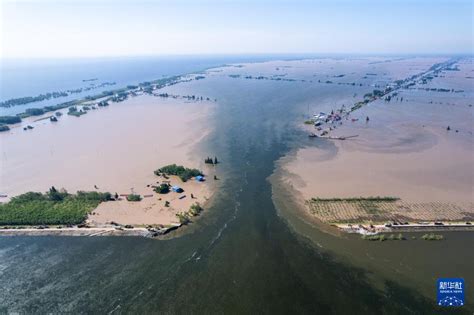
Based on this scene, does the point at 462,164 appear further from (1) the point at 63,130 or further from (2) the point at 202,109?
(1) the point at 63,130

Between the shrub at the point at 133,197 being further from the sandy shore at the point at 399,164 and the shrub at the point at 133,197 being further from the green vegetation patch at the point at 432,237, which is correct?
the green vegetation patch at the point at 432,237

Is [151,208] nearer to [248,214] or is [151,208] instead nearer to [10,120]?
[248,214]

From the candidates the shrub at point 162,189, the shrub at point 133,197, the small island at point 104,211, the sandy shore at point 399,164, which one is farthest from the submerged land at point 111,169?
the sandy shore at point 399,164

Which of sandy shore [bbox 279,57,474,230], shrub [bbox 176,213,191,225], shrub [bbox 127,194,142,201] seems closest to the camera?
shrub [bbox 176,213,191,225]

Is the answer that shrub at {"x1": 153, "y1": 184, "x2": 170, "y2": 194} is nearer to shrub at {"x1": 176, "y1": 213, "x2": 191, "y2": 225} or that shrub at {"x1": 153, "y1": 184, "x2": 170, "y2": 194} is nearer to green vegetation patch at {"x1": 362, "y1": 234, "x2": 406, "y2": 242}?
shrub at {"x1": 176, "y1": 213, "x2": 191, "y2": 225}

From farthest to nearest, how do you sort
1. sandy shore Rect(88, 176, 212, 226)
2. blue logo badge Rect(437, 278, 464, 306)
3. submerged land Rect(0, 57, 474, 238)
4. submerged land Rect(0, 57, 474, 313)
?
1. submerged land Rect(0, 57, 474, 238)
2. sandy shore Rect(88, 176, 212, 226)
3. submerged land Rect(0, 57, 474, 313)
4. blue logo badge Rect(437, 278, 464, 306)

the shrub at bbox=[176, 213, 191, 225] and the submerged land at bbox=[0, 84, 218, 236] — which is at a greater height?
the submerged land at bbox=[0, 84, 218, 236]

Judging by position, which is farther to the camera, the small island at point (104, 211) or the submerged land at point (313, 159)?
the submerged land at point (313, 159)

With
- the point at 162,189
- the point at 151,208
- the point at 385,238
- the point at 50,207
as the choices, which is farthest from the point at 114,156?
the point at 385,238

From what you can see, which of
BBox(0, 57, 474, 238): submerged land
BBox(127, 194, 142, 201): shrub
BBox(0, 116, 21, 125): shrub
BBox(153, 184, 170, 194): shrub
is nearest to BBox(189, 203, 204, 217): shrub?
BBox(0, 57, 474, 238): submerged land
